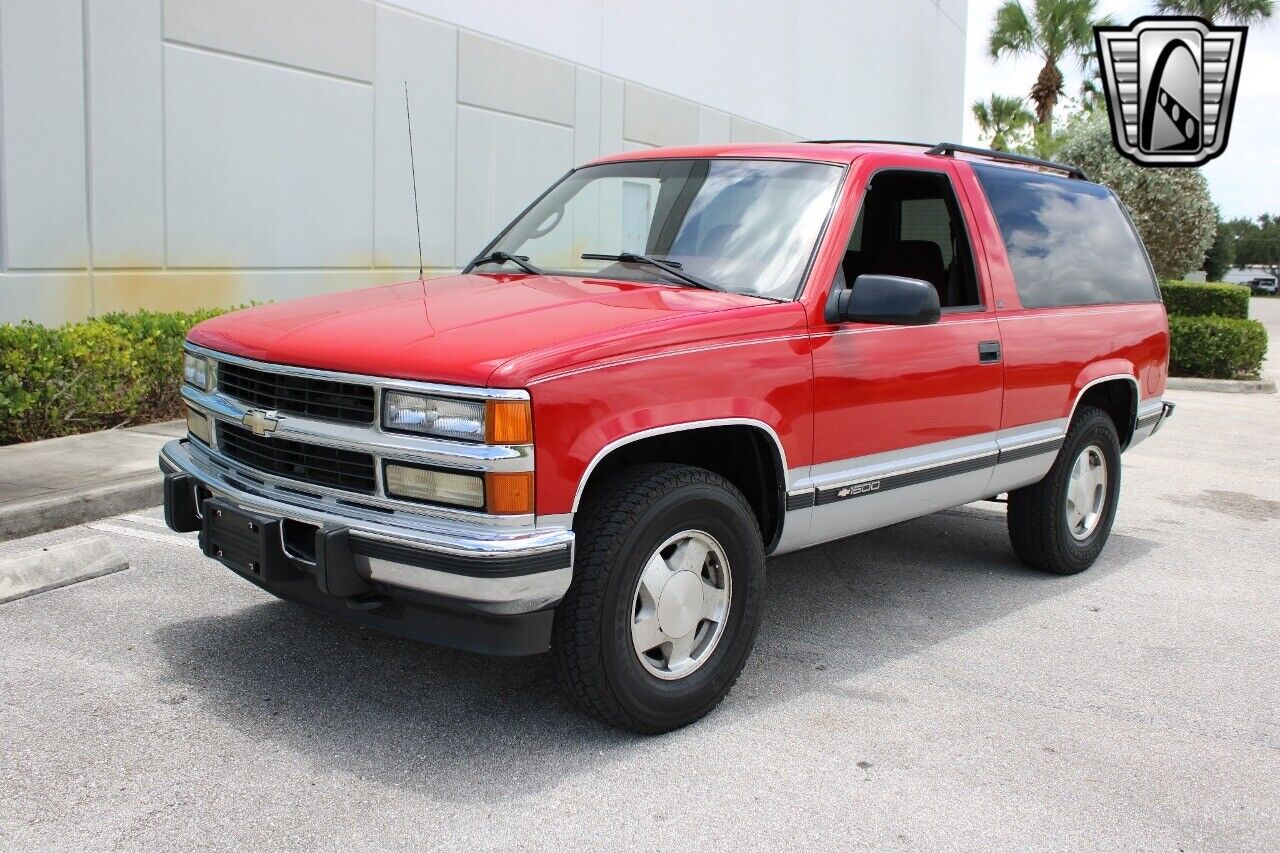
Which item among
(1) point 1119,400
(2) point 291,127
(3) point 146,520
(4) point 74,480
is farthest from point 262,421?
(2) point 291,127

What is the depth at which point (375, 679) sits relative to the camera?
436 centimetres

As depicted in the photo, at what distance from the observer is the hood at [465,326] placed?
3.54 m

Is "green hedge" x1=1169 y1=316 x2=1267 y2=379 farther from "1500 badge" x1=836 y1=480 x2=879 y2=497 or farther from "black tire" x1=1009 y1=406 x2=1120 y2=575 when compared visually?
"1500 badge" x1=836 y1=480 x2=879 y2=497

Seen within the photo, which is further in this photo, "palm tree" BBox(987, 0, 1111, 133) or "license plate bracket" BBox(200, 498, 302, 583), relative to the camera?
"palm tree" BBox(987, 0, 1111, 133)

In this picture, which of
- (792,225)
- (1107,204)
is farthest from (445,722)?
(1107,204)

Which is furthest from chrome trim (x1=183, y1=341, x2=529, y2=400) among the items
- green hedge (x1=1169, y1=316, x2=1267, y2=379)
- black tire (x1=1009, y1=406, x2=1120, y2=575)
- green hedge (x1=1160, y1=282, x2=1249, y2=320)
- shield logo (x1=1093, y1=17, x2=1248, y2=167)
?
shield logo (x1=1093, y1=17, x2=1248, y2=167)

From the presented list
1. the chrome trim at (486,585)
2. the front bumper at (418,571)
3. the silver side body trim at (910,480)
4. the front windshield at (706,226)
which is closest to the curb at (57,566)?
the front bumper at (418,571)

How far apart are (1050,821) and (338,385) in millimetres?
2391

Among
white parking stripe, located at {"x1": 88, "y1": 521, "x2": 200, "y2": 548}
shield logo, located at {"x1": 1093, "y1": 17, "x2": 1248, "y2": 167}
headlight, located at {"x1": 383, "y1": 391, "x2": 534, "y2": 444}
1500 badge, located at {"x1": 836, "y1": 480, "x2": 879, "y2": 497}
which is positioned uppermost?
shield logo, located at {"x1": 1093, "y1": 17, "x2": 1248, "y2": 167}

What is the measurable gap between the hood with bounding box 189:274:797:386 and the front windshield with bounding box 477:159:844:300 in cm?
18

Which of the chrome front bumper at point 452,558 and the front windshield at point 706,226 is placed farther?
the front windshield at point 706,226

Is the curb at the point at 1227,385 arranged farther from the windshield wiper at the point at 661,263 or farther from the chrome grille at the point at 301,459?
the chrome grille at the point at 301,459

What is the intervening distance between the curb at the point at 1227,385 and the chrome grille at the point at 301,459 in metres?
14.7

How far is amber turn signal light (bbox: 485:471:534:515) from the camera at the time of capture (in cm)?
344
